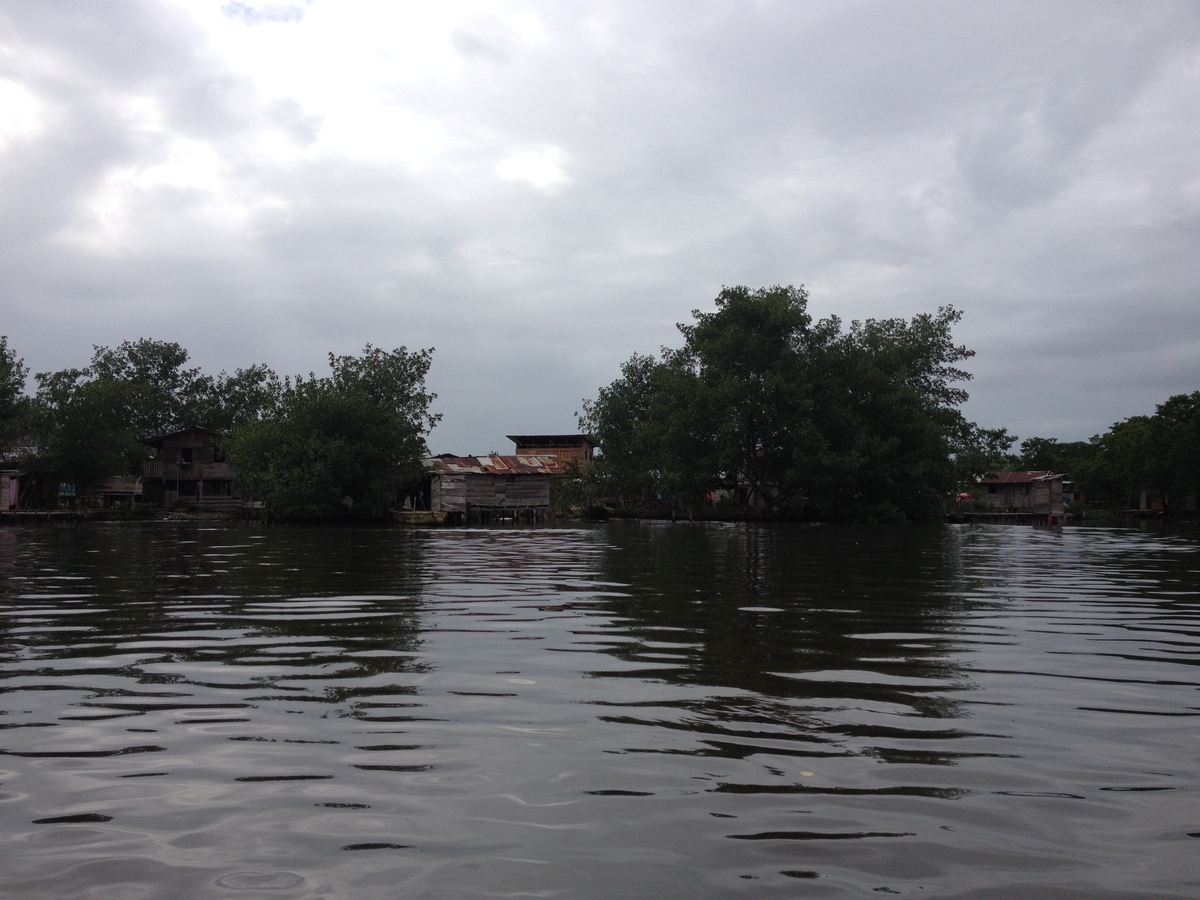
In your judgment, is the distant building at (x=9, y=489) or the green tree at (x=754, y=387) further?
the distant building at (x=9, y=489)

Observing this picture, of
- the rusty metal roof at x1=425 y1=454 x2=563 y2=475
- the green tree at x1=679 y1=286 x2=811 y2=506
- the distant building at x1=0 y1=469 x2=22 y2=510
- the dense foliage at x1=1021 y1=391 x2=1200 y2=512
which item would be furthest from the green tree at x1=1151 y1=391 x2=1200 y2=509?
the distant building at x1=0 y1=469 x2=22 y2=510

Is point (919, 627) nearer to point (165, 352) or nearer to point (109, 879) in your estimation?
point (109, 879)

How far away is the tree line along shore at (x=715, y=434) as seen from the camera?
146ft

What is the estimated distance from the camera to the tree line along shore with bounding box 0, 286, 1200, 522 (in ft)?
146

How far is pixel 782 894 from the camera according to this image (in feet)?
8.80

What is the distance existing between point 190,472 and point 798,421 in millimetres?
39618

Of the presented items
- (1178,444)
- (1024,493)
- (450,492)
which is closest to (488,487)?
(450,492)

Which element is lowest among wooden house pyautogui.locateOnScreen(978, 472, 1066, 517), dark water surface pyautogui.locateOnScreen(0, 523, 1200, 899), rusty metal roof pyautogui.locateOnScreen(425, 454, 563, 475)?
dark water surface pyautogui.locateOnScreen(0, 523, 1200, 899)

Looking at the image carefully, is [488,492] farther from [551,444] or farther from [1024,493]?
[1024,493]

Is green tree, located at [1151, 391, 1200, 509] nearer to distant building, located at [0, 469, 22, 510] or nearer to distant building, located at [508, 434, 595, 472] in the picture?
distant building, located at [508, 434, 595, 472]

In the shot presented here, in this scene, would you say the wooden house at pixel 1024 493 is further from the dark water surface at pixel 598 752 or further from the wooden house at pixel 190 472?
the dark water surface at pixel 598 752

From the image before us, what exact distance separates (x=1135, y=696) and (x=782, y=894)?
12.5 feet

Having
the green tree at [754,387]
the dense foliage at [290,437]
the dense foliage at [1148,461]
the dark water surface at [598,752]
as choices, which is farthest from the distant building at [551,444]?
the dark water surface at [598,752]

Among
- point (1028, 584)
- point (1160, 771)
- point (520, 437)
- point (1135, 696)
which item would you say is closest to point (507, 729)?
point (1160, 771)
